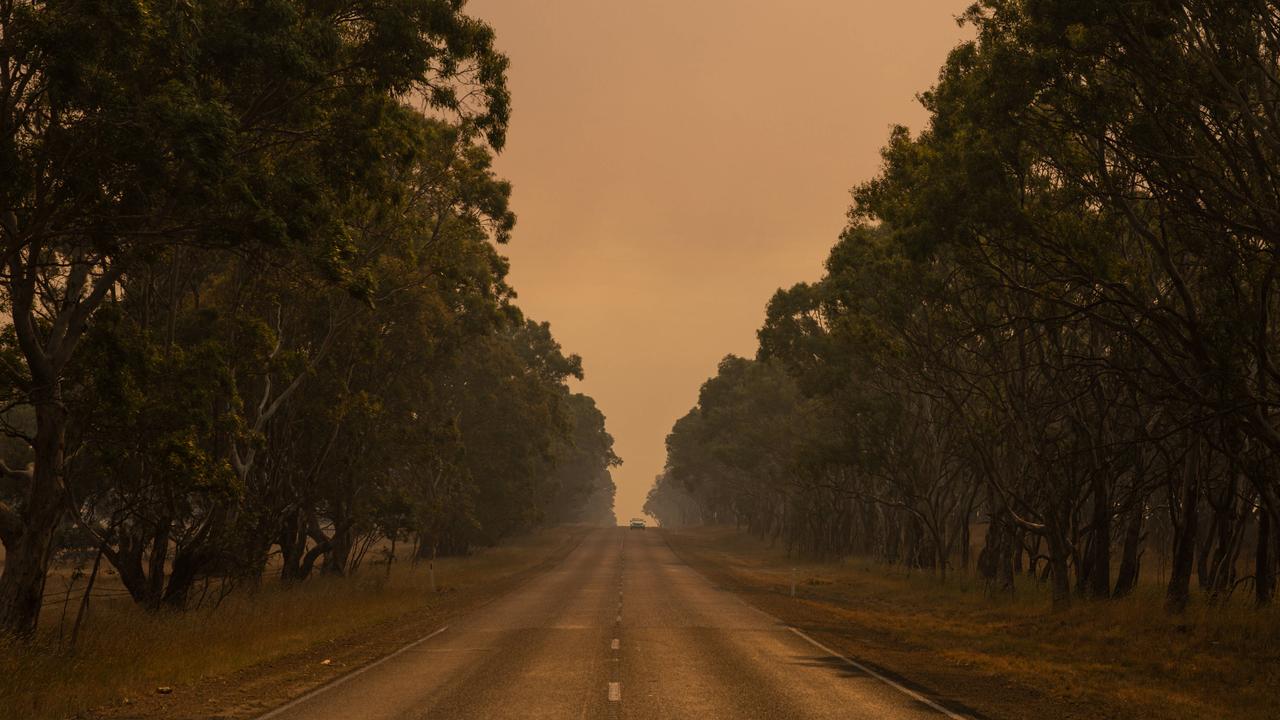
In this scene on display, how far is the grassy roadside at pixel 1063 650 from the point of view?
46.5 feet

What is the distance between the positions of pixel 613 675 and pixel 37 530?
9.68m

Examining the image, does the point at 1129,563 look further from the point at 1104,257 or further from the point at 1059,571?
the point at 1104,257

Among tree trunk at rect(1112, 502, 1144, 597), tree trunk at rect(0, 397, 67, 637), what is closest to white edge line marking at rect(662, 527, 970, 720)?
tree trunk at rect(1112, 502, 1144, 597)

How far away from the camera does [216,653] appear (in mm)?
17906

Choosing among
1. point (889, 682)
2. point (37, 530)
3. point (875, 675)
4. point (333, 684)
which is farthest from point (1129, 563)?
point (37, 530)

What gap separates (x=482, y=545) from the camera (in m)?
71.7

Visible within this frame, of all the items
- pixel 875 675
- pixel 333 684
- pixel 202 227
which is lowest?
pixel 333 684

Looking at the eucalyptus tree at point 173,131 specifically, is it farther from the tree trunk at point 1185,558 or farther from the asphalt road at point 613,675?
the tree trunk at point 1185,558

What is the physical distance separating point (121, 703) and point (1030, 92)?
18.1 m

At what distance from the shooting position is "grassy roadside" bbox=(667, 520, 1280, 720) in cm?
1416

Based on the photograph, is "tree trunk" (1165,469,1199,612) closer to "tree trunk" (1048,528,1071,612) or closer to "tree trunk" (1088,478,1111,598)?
"tree trunk" (1088,478,1111,598)

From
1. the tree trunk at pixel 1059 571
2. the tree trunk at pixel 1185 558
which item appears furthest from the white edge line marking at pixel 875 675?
the tree trunk at pixel 1185 558

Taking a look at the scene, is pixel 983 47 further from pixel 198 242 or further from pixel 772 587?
pixel 772 587

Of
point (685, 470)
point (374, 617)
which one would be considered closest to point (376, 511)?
point (374, 617)
